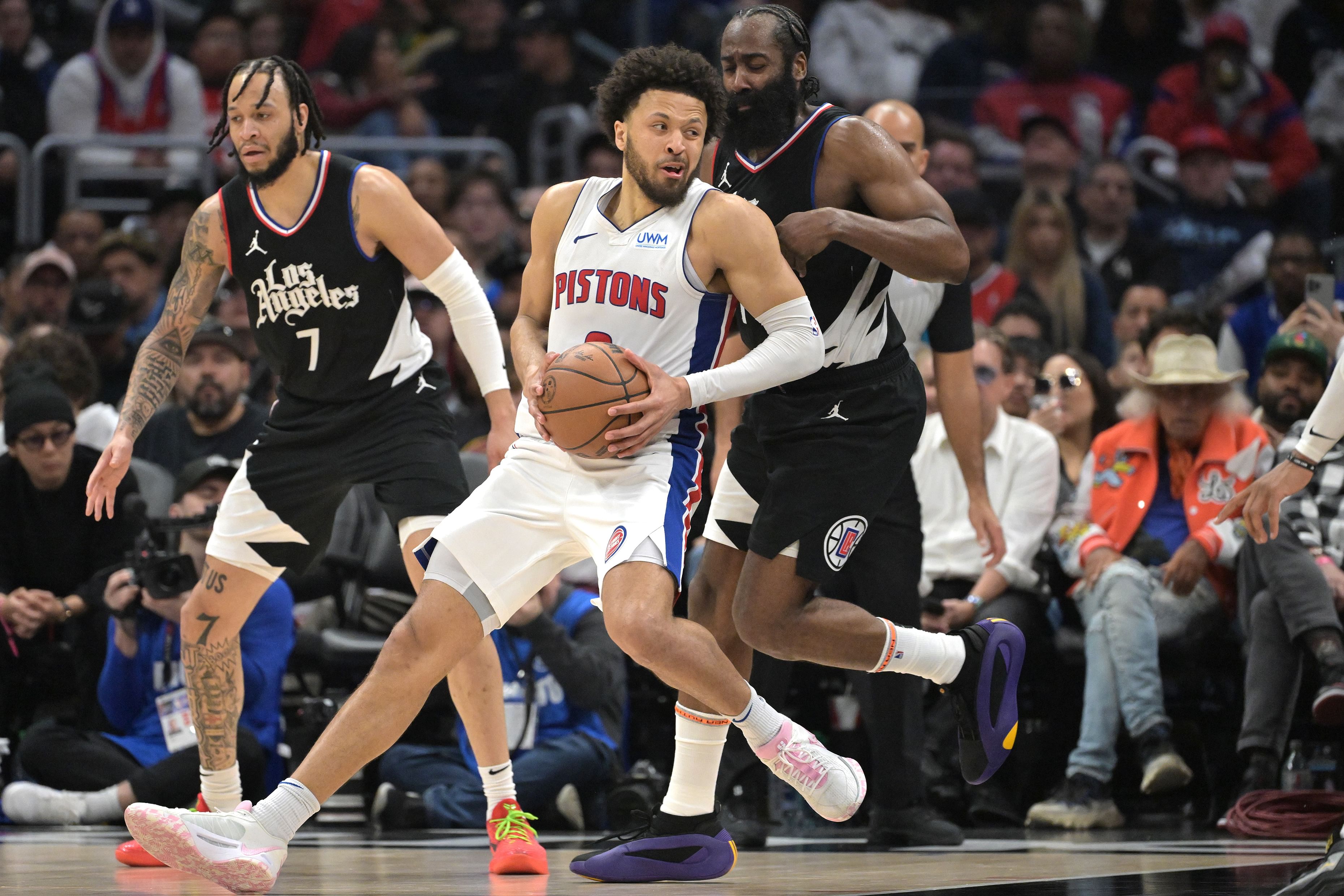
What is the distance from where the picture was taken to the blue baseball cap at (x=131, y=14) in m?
10.8

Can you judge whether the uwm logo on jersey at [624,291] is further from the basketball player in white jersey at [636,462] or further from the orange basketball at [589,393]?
the orange basketball at [589,393]

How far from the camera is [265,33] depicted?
39.4 ft

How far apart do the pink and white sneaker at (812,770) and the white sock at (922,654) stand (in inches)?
15.7

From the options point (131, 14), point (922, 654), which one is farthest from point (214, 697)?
point (131, 14)

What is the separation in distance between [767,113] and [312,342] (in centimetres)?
150

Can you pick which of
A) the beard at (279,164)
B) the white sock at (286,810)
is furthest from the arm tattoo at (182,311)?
the white sock at (286,810)

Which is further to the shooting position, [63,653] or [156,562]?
[63,653]

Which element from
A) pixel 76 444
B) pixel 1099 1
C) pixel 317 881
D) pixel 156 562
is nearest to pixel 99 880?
pixel 317 881

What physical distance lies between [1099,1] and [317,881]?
10.9 metres

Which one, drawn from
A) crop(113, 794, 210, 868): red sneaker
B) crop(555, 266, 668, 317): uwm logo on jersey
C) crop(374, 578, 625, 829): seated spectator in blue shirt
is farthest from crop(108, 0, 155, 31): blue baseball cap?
crop(555, 266, 668, 317): uwm logo on jersey

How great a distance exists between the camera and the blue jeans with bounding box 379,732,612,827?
6.58 meters

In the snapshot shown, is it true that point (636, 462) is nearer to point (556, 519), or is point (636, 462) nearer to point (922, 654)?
point (556, 519)

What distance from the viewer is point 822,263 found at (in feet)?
15.5

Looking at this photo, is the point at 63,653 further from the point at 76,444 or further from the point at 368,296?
the point at 368,296
